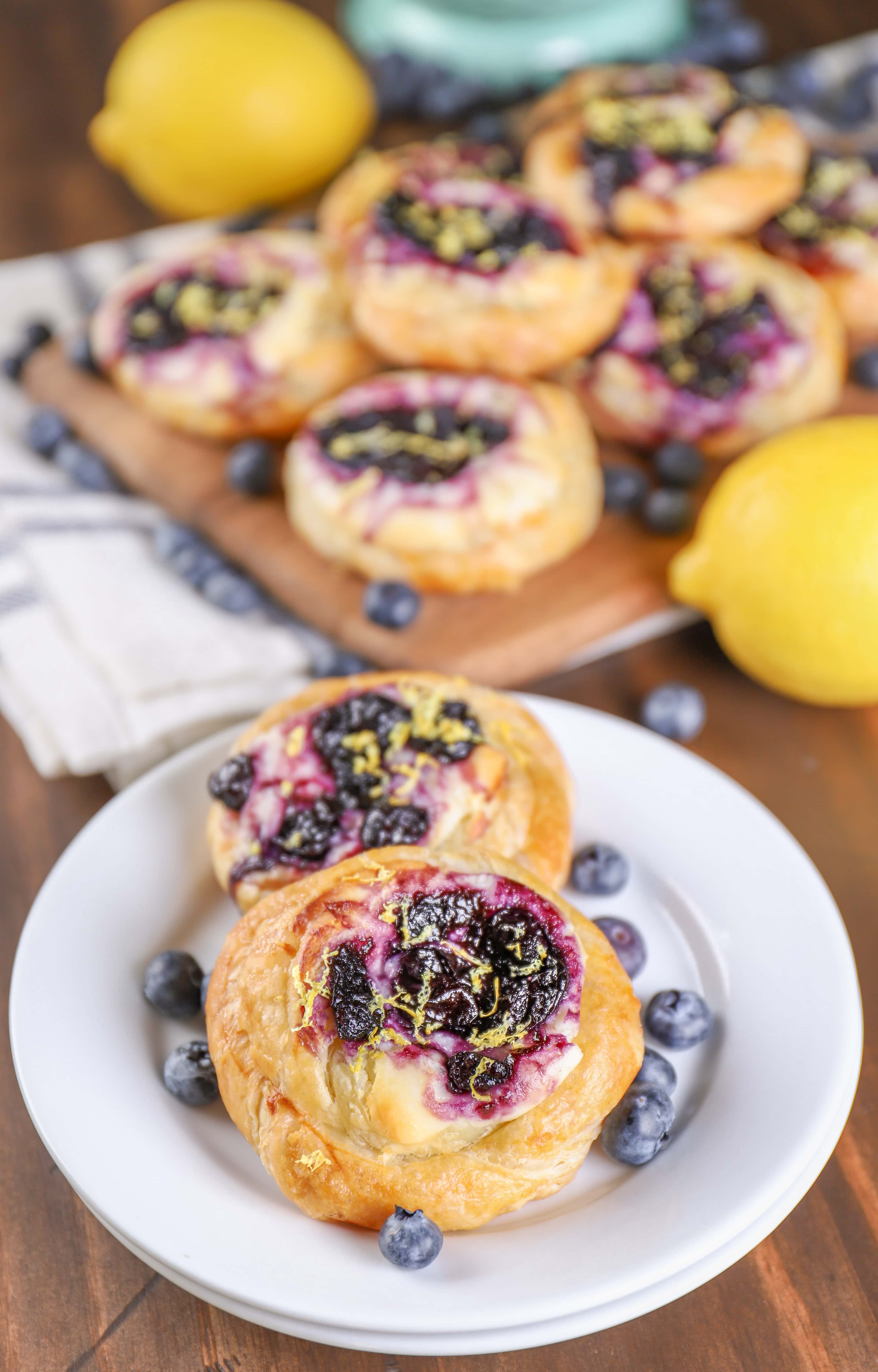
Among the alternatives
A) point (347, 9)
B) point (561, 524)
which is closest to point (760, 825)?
point (561, 524)

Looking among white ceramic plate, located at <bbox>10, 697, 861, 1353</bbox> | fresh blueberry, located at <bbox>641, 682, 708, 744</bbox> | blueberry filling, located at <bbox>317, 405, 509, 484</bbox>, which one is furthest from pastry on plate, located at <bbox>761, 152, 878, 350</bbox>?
white ceramic plate, located at <bbox>10, 697, 861, 1353</bbox>

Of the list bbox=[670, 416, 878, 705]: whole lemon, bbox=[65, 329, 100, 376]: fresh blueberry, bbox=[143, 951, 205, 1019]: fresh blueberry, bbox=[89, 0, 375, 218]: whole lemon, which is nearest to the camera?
bbox=[143, 951, 205, 1019]: fresh blueberry

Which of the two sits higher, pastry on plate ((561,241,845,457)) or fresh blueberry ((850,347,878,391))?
pastry on plate ((561,241,845,457))

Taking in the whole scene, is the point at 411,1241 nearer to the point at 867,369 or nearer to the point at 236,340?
the point at 236,340

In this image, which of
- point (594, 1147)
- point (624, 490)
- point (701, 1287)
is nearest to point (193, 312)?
point (624, 490)

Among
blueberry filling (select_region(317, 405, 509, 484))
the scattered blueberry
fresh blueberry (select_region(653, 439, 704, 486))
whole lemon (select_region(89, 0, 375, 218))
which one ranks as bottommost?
fresh blueberry (select_region(653, 439, 704, 486))

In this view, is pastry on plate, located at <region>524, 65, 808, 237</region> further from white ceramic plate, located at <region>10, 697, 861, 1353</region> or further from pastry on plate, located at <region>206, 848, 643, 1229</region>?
pastry on plate, located at <region>206, 848, 643, 1229</region>
